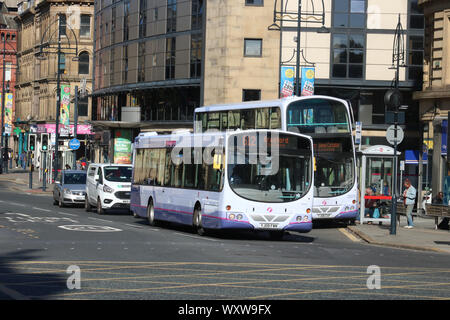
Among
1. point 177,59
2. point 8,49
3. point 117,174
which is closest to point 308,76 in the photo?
point 177,59

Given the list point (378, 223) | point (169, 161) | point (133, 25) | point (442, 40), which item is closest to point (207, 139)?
point (169, 161)

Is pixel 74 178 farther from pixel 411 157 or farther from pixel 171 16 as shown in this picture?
pixel 171 16

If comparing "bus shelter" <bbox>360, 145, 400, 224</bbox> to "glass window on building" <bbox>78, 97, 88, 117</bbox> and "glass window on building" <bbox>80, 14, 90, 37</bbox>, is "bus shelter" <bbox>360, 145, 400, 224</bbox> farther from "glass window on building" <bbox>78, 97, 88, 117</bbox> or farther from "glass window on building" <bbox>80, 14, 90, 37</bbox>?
"glass window on building" <bbox>78, 97, 88, 117</bbox>

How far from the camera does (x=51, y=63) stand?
99.1m

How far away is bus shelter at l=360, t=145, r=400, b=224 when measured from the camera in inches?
1253

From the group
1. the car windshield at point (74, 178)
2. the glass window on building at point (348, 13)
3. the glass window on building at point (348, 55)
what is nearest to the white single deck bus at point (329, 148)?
the car windshield at point (74, 178)

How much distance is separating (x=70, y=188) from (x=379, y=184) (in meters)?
13.8

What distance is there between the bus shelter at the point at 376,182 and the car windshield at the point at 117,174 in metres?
8.97

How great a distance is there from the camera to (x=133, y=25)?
64.0 meters

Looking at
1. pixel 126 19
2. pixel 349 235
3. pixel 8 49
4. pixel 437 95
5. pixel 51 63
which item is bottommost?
pixel 349 235

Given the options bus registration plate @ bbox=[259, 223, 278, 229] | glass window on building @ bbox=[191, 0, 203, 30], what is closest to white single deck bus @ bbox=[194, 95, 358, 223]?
bus registration plate @ bbox=[259, 223, 278, 229]

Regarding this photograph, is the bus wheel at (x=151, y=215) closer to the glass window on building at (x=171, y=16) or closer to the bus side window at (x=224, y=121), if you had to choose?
the bus side window at (x=224, y=121)

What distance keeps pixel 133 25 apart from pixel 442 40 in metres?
28.5
